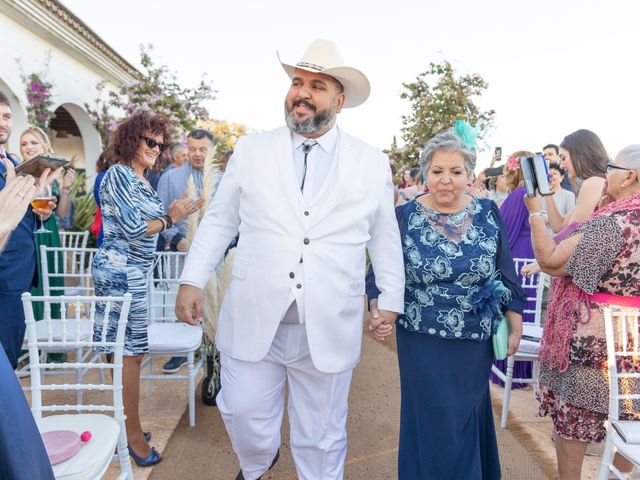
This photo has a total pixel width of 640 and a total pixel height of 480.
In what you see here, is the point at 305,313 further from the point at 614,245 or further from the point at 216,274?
the point at 216,274

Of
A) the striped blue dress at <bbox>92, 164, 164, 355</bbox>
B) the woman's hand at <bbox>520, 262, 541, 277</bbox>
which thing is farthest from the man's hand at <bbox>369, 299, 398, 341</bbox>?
the woman's hand at <bbox>520, 262, 541, 277</bbox>

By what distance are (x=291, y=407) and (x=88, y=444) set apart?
89 centimetres

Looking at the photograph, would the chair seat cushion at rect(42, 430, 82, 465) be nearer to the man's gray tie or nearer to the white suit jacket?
the white suit jacket

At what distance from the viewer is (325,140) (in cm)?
213

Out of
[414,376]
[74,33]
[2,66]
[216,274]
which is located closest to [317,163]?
[414,376]

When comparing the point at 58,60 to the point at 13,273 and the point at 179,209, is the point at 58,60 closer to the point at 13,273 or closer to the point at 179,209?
the point at 13,273

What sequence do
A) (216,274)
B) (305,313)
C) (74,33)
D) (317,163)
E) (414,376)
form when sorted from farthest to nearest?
(74,33) → (216,274) → (414,376) → (317,163) → (305,313)

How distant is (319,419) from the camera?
7.04ft

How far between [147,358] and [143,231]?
67.3 inches

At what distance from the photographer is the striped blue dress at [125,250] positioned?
2.55 meters

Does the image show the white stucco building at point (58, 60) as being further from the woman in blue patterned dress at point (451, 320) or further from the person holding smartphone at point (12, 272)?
the woman in blue patterned dress at point (451, 320)

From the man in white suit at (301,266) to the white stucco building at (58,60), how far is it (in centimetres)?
611

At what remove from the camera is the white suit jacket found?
1.96m

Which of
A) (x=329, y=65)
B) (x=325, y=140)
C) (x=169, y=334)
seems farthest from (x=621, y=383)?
(x=169, y=334)
